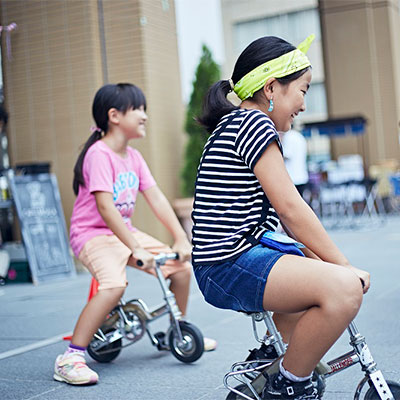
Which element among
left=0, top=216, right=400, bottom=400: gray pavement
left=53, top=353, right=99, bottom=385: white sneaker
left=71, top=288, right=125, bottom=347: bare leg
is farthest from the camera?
left=71, top=288, right=125, bottom=347: bare leg

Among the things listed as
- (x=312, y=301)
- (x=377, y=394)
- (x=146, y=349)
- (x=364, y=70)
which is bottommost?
(x=146, y=349)

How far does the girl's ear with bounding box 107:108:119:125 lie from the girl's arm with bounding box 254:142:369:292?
1969mm

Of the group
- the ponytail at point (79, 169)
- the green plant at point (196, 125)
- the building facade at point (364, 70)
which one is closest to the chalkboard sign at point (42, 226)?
the green plant at point (196, 125)

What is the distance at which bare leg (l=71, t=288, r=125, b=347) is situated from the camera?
12.8 feet

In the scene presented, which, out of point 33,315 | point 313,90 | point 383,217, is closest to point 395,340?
point 33,315

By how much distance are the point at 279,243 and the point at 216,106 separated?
1.92 ft

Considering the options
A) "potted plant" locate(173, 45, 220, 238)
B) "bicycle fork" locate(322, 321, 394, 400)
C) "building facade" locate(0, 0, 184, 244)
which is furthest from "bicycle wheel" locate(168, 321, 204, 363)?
"building facade" locate(0, 0, 184, 244)

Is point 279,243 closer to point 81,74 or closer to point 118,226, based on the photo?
point 118,226

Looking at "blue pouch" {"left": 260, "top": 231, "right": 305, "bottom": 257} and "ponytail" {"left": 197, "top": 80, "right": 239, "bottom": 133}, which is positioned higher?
"ponytail" {"left": 197, "top": 80, "right": 239, "bottom": 133}

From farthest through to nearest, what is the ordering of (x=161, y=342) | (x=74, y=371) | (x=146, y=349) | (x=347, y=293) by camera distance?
(x=146, y=349)
(x=161, y=342)
(x=74, y=371)
(x=347, y=293)

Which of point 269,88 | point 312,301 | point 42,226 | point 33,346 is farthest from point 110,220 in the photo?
point 42,226

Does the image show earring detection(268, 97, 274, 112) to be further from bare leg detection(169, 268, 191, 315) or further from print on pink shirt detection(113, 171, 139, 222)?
bare leg detection(169, 268, 191, 315)

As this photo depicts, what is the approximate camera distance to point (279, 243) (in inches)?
99.7

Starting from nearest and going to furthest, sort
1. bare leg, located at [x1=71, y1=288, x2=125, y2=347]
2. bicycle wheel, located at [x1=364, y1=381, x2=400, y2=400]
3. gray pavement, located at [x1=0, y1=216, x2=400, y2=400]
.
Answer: bicycle wheel, located at [x1=364, y1=381, x2=400, y2=400] → gray pavement, located at [x1=0, y1=216, x2=400, y2=400] → bare leg, located at [x1=71, y1=288, x2=125, y2=347]
